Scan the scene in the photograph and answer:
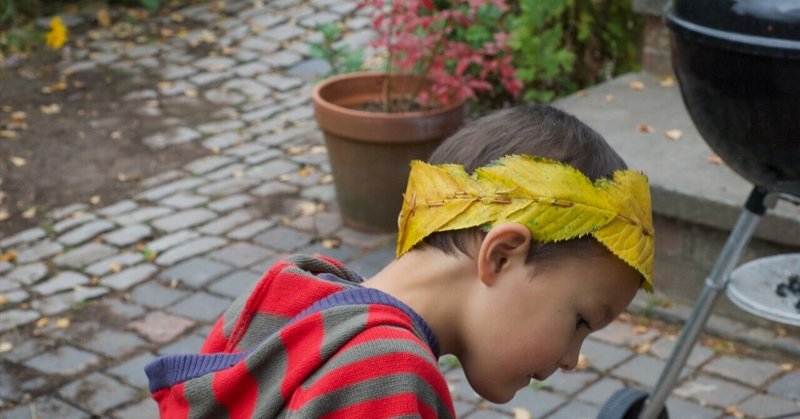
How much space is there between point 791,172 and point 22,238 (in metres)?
3.85

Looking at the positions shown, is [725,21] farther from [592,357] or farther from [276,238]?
[276,238]

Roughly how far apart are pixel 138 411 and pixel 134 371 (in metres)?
0.29

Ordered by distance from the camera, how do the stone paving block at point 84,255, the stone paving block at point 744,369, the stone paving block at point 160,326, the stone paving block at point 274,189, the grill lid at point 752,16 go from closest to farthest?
the grill lid at point 752,16 < the stone paving block at point 744,369 < the stone paving block at point 160,326 < the stone paving block at point 84,255 < the stone paving block at point 274,189

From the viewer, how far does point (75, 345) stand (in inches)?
167

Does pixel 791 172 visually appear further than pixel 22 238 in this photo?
No

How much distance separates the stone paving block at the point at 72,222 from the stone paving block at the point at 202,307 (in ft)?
3.52

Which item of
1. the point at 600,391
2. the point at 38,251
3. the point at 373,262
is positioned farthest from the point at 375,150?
the point at 600,391

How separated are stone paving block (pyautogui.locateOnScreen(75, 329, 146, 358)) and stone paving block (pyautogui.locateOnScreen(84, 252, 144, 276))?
56 cm

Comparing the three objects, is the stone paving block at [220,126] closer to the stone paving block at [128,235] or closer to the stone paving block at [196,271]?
the stone paving block at [128,235]

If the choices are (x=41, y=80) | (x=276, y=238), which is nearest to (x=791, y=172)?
(x=276, y=238)

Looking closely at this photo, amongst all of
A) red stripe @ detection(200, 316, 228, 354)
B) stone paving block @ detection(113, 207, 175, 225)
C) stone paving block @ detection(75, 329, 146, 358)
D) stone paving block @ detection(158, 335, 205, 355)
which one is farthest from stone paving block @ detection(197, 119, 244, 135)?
red stripe @ detection(200, 316, 228, 354)

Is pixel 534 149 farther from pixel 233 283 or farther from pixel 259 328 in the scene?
pixel 233 283

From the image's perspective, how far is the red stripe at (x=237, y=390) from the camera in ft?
5.65

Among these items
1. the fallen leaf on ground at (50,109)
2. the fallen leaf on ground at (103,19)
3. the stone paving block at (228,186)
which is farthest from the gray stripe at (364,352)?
the fallen leaf on ground at (103,19)
